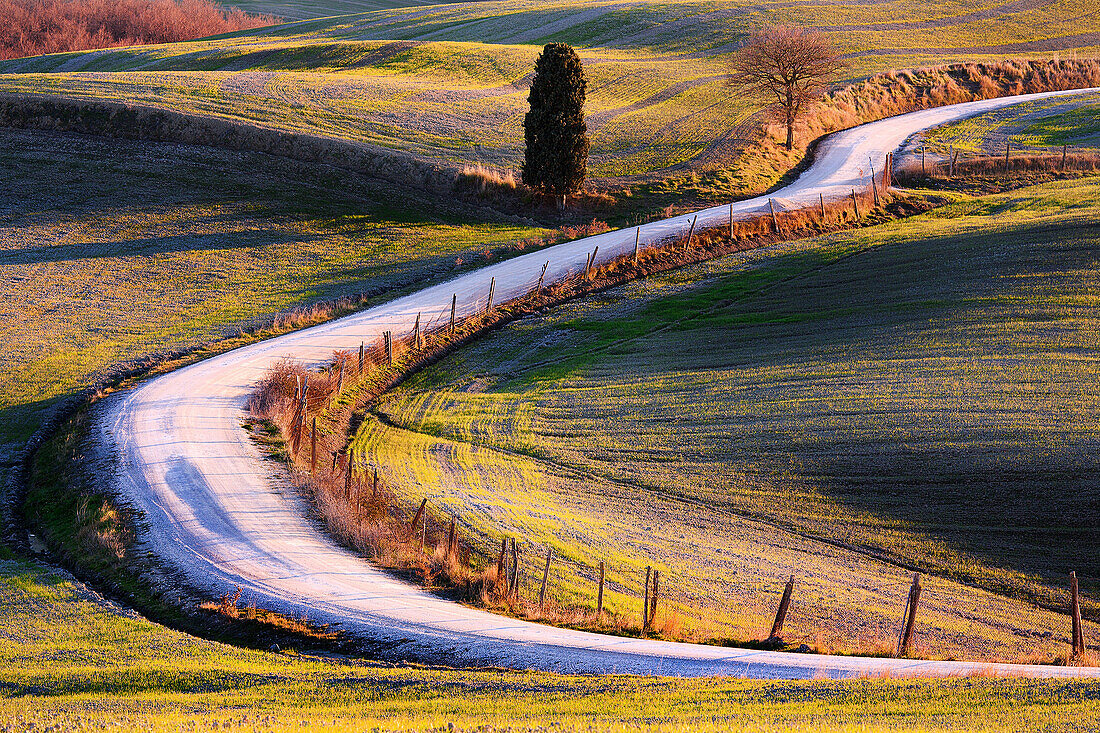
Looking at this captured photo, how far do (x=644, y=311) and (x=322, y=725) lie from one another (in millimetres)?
27044

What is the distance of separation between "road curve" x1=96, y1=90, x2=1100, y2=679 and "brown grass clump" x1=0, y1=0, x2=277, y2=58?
92.8 metres

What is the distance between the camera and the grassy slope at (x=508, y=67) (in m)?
55.4

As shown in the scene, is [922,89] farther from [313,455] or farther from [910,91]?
[313,455]

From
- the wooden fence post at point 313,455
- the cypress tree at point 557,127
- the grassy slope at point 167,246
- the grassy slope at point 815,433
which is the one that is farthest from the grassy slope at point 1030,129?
the wooden fence post at point 313,455

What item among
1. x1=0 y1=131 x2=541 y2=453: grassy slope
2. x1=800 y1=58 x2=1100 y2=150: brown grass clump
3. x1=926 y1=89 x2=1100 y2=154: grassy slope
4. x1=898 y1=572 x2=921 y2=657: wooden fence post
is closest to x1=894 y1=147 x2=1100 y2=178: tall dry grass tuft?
x1=926 y1=89 x2=1100 y2=154: grassy slope

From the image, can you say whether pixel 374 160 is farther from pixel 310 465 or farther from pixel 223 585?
pixel 223 585

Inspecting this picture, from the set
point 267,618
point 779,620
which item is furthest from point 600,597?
point 267,618

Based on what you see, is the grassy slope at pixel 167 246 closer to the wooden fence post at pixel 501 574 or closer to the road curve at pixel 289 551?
the road curve at pixel 289 551

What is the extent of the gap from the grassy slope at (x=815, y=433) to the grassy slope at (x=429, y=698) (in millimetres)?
4615

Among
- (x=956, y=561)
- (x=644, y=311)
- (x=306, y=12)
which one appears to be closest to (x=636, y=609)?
(x=956, y=561)

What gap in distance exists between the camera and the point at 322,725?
9664 mm

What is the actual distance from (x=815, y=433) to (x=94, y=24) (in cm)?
11600

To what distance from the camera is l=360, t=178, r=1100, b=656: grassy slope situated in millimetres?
18219

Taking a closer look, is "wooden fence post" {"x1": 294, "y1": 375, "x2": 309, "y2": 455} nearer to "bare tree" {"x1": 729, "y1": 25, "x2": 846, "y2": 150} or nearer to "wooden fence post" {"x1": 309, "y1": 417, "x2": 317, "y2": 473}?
"wooden fence post" {"x1": 309, "y1": 417, "x2": 317, "y2": 473}
